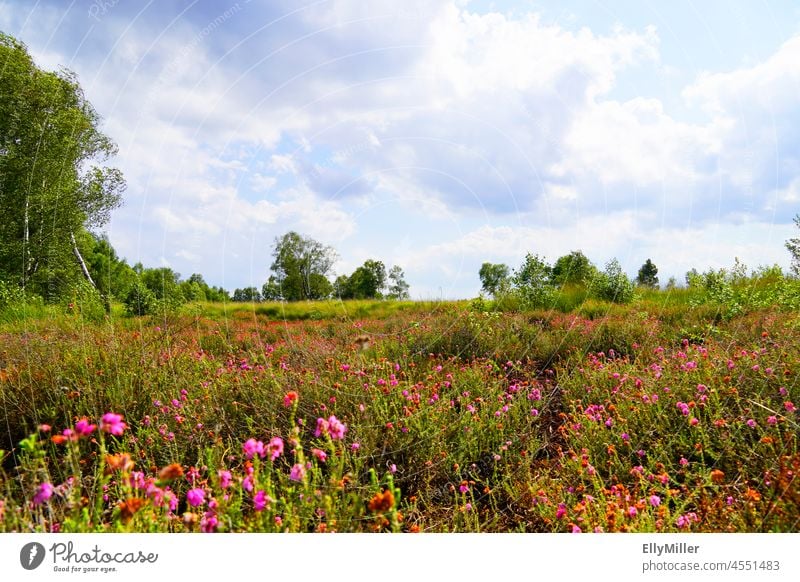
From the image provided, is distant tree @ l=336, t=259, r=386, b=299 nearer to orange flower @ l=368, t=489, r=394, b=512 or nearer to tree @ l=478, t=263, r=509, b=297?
tree @ l=478, t=263, r=509, b=297

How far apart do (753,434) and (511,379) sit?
2.32 meters

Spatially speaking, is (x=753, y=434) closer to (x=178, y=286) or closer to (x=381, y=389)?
(x=381, y=389)

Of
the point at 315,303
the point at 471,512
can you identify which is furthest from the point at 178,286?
the point at 471,512

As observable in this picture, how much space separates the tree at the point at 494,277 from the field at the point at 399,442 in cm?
335

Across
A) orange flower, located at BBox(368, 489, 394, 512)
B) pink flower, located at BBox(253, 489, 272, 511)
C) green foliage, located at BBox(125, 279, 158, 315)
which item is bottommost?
pink flower, located at BBox(253, 489, 272, 511)

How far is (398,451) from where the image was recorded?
328cm

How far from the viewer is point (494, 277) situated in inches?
351

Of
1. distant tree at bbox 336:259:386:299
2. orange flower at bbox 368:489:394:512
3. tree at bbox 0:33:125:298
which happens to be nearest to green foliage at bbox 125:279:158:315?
tree at bbox 0:33:125:298

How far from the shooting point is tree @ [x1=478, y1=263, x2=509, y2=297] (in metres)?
8.93

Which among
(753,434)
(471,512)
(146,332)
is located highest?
(146,332)
